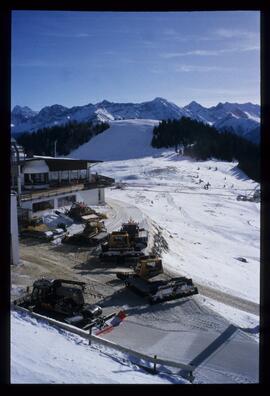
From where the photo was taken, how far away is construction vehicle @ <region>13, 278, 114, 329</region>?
9.18 m

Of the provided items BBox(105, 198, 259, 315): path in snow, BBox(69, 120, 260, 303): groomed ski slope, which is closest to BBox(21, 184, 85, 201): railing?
BBox(105, 198, 259, 315): path in snow

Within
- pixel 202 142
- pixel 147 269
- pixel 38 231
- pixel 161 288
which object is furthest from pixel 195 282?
pixel 202 142

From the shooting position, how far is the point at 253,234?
2208 cm

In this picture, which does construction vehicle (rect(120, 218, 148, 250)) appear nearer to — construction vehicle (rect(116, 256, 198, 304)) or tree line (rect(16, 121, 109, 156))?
construction vehicle (rect(116, 256, 198, 304))

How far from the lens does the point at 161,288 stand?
10.7 m

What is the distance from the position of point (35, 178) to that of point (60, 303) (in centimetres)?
1435

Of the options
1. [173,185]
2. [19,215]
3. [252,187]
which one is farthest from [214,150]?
[19,215]

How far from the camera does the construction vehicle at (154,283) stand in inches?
417

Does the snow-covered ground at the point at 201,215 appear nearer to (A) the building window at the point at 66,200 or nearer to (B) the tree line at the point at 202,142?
(A) the building window at the point at 66,200

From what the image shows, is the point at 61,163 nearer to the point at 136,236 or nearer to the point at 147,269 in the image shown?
the point at 136,236

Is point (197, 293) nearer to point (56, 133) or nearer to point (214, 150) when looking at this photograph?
point (214, 150)

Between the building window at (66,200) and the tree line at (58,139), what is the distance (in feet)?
143

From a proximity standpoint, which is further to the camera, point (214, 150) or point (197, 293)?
point (214, 150)
